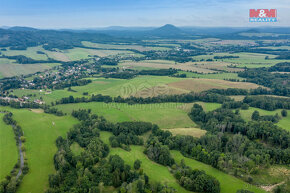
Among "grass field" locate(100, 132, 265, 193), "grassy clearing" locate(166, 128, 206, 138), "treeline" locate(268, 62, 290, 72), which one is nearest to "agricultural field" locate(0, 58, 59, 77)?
"grass field" locate(100, 132, 265, 193)

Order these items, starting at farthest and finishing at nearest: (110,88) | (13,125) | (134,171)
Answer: (110,88) < (13,125) < (134,171)

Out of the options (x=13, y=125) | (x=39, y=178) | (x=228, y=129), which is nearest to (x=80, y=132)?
(x=39, y=178)

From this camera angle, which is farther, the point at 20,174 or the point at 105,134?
the point at 105,134

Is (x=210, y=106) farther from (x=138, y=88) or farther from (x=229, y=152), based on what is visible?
(x=138, y=88)

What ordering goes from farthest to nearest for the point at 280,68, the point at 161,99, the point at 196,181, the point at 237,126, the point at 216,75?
the point at 280,68, the point at 216,75, the point at 161,99, the point at 237,126, the point at 196,181

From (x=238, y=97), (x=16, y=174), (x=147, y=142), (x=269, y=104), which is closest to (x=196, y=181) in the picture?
(x=147, y=142)

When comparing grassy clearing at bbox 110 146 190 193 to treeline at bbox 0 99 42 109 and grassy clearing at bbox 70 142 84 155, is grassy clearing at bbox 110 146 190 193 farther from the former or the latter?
treeline at bbox 0 99 42 109

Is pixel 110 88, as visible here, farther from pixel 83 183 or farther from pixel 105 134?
pixel 83 183
